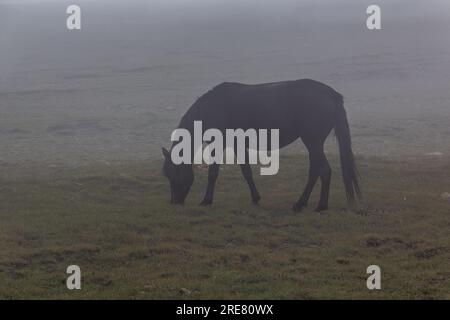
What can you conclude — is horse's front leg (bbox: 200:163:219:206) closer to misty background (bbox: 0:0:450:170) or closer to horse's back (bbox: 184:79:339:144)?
horse's back (bbox: 184:79:339:144)

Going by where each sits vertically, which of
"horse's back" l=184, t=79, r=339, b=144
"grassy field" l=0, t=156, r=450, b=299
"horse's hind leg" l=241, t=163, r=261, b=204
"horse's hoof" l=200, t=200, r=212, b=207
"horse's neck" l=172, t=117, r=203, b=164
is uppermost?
"horse's back" l=184, t=79, r=339, b=144

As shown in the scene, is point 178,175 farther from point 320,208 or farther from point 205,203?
point 320,208

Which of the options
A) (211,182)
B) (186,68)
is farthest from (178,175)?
(186,68)

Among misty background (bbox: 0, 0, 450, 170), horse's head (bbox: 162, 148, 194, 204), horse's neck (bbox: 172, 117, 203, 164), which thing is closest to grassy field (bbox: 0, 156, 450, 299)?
horse's head (bbox: 162, 148, 194, 204)

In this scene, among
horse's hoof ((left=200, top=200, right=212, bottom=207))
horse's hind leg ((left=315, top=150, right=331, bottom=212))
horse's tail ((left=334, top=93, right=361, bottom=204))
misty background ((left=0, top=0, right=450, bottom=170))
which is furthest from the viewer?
misty background ((left=0, top=0, right=450, bottom=170))

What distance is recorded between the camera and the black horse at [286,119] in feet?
36.8

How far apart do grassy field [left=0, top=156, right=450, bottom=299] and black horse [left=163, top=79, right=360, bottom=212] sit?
1.47ft

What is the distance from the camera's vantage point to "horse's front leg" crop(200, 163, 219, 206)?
11.9 metres

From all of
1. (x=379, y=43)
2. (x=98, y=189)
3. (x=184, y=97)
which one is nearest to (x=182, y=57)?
(x=379, y=43)

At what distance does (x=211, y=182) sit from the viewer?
11969mm

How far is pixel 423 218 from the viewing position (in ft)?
36.0

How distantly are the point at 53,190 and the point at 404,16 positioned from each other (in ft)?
304

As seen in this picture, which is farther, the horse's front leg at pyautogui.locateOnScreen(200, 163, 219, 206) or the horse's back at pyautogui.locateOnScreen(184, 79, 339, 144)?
the horse's front leg at pyautogui.locateOnScreen(200, 163, 219, 206)

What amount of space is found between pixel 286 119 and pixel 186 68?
1883 inches
